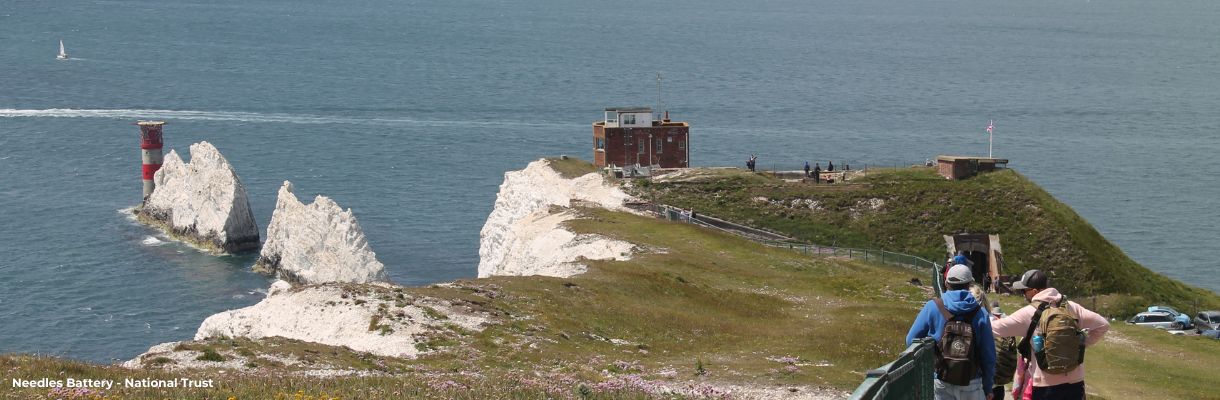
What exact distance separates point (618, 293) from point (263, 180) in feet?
340

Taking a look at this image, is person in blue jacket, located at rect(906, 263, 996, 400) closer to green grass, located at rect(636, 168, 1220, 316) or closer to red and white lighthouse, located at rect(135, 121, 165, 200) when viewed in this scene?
green grass, located at rect(636, 168, 1220, 316)

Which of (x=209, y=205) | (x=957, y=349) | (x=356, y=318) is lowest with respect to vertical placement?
(x=209, y=205)

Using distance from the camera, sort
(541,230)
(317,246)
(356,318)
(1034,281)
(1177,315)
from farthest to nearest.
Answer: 1. (317,246)
2. (541,230)
3. (1177,315)
4. (356,318)
5. (1034,281)

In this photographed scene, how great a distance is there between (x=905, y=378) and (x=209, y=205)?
106414 millimetres

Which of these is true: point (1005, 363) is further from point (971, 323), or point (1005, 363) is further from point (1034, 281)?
point (971, 323)

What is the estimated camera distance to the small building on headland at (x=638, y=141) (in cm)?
11025

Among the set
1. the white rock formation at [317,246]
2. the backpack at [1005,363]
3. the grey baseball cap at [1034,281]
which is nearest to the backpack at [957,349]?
the grey baseball cap at [1034,281]

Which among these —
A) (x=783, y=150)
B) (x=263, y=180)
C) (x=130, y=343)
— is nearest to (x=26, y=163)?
(x=263, y=180)

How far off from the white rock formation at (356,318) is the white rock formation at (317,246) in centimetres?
4915

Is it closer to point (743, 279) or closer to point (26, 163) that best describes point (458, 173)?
point (26, 163)

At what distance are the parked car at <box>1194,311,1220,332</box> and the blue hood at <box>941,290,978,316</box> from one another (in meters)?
57.6

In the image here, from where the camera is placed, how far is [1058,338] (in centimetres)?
1898

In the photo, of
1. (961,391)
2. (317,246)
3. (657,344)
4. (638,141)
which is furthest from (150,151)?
(961,391)

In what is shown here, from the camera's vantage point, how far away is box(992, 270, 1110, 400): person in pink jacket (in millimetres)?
19203
